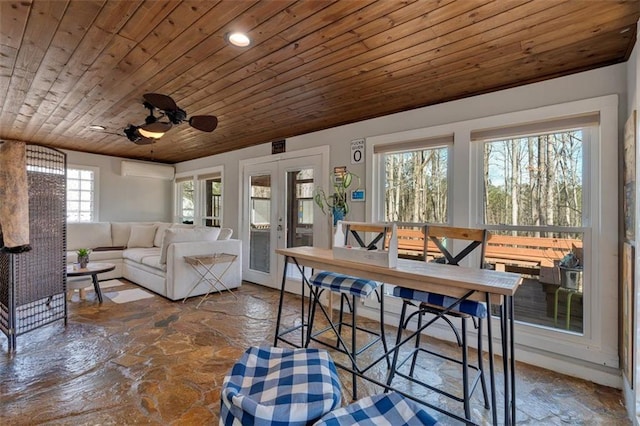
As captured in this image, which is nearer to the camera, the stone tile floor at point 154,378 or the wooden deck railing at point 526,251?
the stone tile floor at point 154,378

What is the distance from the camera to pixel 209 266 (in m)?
4.31

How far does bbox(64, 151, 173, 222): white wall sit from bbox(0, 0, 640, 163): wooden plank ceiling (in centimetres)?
270

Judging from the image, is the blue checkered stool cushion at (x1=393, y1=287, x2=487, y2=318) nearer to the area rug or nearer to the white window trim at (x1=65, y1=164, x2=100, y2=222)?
the area rug

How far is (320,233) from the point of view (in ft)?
13.6

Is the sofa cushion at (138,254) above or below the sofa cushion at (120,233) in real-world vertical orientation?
below

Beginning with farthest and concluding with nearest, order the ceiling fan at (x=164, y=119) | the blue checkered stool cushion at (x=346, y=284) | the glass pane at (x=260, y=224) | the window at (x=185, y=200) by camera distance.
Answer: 1. the window at (x=185, y=200)
2. the glass pane at (x=260, y=224)
3. the ceiling fan at (x=164, y=119)
4. the blue checkered stool cushion at (x=346, y=284)

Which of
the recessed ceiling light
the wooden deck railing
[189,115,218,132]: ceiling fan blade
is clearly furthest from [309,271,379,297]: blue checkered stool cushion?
[189,115,218,132]: ceiling fan blade

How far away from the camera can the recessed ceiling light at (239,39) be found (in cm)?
194

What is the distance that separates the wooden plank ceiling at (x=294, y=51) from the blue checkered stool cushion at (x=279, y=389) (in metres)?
1.83

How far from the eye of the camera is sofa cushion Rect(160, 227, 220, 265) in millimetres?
4121

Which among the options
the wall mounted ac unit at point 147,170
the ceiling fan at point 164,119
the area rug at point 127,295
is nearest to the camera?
the ceiling fan at point 164,119

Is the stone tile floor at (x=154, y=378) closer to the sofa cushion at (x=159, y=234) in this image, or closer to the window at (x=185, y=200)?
the sofa cushion at (x=159, y=234)

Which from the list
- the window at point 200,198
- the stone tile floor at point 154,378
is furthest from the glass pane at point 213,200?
the stone tile floor at point 154,378

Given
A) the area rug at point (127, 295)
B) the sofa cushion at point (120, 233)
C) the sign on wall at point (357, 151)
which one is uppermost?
the sign on wall at point (357, 151)
